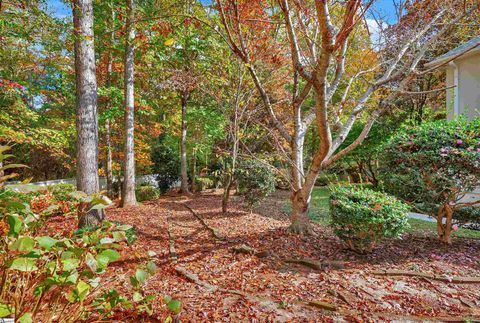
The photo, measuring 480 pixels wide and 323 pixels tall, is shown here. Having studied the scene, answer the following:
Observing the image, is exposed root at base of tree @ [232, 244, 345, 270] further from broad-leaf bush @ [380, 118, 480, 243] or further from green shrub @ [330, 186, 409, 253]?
broad-leaf bush @ [380, 118, 480, 243]

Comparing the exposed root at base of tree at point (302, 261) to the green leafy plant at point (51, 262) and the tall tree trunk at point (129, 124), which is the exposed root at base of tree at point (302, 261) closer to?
the green leafy plant at point (51, 262)

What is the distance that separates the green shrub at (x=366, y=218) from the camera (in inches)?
132

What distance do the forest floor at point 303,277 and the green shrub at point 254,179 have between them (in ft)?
6.64

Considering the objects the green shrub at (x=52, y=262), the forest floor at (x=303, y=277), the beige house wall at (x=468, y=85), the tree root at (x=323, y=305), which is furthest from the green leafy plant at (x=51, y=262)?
the beige house wall at (x=468, y=85)

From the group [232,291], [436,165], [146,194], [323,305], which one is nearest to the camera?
[323,305]

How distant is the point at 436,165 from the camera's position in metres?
3.87

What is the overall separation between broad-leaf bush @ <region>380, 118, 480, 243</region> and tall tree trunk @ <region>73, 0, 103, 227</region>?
4.91 m

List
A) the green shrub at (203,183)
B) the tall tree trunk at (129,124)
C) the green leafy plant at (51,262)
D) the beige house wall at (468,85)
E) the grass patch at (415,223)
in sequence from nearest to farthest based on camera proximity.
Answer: the green leafy plant at (51,262) → the grass patch at (415,223) → the beige house wall at (468,85) → the tall tree trunk at (129,124) → the green shrub at (203,183)

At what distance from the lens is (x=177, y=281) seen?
2.88 m

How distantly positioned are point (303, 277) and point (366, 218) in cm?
111

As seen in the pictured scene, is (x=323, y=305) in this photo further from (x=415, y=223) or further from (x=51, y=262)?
(x=415, y=223)

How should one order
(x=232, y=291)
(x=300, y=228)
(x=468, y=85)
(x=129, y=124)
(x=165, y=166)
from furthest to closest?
(x=165, y=166) → (x=129, y=124) → (x=468, y=85) → (x=300, y=228) → (x=232, y=291)

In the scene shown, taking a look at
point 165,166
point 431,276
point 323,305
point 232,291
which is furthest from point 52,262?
point 165,166

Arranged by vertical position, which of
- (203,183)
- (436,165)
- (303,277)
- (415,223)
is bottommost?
(415,223)
